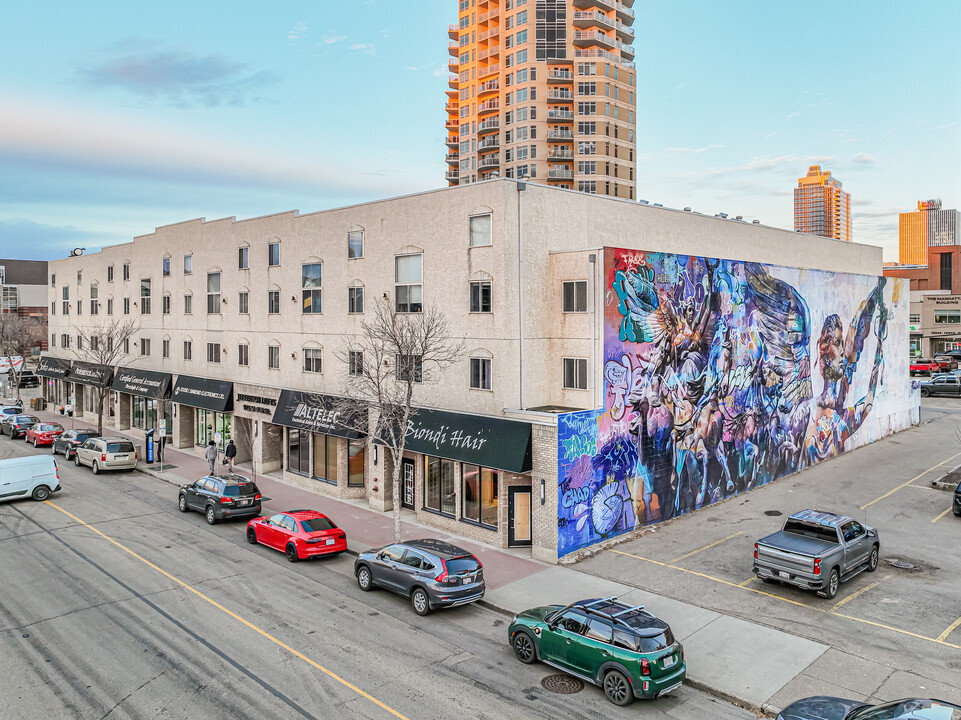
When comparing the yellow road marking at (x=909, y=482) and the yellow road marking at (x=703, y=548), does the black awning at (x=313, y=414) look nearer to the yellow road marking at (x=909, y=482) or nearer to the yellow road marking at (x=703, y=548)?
the yellow road marking at (x=703, y=548)

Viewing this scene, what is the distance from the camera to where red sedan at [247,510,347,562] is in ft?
71.3

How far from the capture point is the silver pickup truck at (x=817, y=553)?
18453mm

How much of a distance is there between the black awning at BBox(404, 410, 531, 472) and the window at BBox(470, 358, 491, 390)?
1160mm

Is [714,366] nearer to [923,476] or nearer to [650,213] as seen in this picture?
[650,213]

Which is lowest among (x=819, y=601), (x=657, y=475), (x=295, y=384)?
(x=819, y=601)

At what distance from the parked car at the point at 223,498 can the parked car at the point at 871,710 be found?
2082 cm

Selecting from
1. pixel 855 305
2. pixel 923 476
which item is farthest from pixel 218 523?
pixel 855 305

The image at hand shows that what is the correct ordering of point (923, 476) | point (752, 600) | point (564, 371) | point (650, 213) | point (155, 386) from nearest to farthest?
point (752, 600), point (564, 371), point (650, 213), point (923, 476), point (155, 386)

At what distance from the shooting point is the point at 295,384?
110 feet

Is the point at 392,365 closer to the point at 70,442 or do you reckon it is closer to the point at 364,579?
the point at 364,579

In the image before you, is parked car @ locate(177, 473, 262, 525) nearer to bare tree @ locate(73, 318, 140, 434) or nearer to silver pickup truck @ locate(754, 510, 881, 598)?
silver pickup truck @ locate(754, 510, 881, 598)

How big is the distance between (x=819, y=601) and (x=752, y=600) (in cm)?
185

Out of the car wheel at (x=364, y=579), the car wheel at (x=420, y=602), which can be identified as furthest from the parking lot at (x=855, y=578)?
the car wheel at (x=364, y=579)

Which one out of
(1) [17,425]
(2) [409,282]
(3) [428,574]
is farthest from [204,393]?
(3) [428,574]
